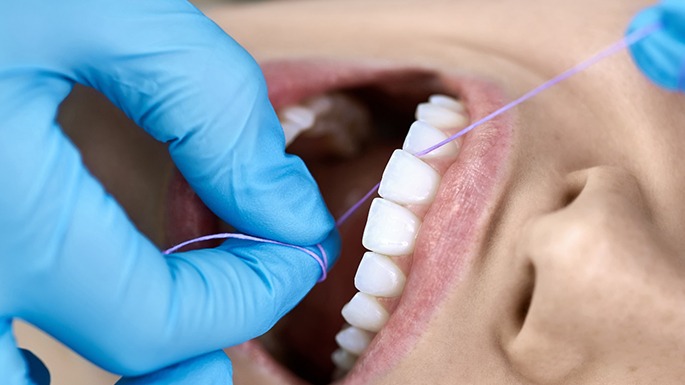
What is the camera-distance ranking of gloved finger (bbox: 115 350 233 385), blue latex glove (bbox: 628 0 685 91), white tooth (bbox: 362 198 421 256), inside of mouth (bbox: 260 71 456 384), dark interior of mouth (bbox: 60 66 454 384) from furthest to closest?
inside of mouth (bbox: 260 71 456 384)
dark interior of mouth (bbox: 60 66 454 384)
white tooth (bbox: 362 198 421 256)
gloved finger (bbox: 115 350 233 385)
blue latex glove (bbox: 628 0 685 91)

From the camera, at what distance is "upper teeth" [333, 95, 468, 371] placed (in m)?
0.98

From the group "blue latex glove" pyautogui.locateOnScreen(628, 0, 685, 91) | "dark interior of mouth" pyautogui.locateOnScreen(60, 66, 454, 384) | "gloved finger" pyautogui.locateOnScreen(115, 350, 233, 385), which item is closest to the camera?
"blue latex glove" pyautogui.locateOnScreen(628, 0, 685, 91)

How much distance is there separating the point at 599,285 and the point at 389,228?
31 centimetres

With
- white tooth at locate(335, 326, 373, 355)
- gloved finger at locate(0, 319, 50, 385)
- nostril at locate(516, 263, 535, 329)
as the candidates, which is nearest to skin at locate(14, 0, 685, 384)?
nostril at locate(516, 263, 535, 329)

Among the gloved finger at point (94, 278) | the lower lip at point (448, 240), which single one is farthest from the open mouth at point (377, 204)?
the gloved finger at point (94, 278)

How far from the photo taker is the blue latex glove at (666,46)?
2.48ft

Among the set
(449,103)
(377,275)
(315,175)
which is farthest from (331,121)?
(377,275)

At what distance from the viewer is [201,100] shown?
2.86 ft

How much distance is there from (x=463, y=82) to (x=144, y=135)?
0.53m

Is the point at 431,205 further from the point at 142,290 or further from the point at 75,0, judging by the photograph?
the point at 75,0

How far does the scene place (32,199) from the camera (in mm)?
753

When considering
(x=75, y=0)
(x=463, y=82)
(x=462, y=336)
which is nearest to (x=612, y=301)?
(x=462, y=336)

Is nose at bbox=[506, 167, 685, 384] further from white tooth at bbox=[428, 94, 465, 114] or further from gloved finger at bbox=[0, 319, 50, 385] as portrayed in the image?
gloved finger at bbox=[0, 319, 50, 385]

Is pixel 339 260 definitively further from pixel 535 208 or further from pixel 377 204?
pixel 535 208
